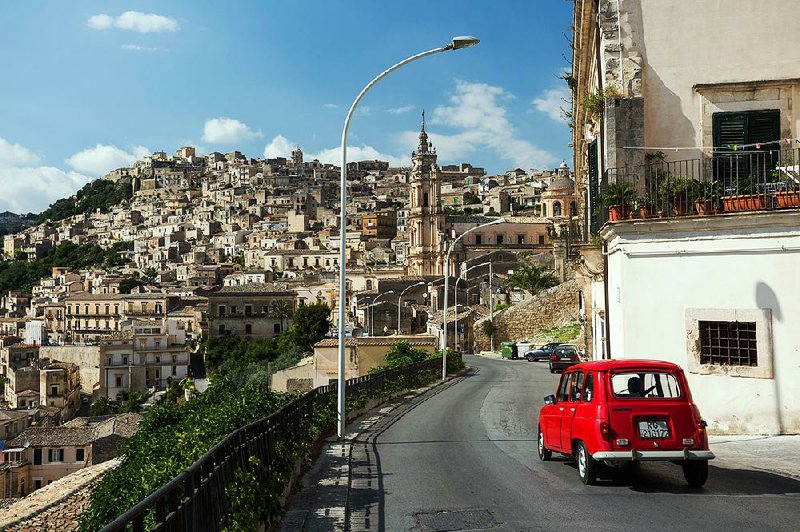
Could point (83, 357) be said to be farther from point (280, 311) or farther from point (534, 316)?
point (534, 316)

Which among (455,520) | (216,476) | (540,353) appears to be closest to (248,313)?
(540,353)

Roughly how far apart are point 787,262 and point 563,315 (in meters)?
48.2

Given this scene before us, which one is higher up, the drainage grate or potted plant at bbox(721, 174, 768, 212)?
potted plant at bbox(721, 174, 768, 212)

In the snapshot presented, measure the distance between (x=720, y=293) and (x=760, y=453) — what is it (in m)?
3.03

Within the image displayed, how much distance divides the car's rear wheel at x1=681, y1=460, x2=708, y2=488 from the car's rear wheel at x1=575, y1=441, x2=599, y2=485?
1.08 meters

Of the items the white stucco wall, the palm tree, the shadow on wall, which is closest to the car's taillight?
the white stucco wall

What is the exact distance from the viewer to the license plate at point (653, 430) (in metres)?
10.4

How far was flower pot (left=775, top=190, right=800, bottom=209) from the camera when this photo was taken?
14.5 m

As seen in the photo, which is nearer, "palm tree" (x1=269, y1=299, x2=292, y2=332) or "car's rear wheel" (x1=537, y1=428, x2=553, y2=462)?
"car's rear wheel" (x1=537, y1=428, x2=553, y2=462)

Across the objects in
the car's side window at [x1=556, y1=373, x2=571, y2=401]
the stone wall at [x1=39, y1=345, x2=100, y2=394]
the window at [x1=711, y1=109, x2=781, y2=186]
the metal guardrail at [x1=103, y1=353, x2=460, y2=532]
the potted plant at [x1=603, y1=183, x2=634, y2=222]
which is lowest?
the stone wall at [x1=39, y1=345, x2=100, y2=394]

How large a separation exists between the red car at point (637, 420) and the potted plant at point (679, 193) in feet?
19.5

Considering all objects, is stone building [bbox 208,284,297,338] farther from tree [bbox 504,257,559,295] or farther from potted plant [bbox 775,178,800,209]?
potted plant [bbox 775,178,800,209]

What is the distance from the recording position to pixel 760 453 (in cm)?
1327

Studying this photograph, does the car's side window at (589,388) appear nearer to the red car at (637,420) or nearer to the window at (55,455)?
the red car at (637,420)
